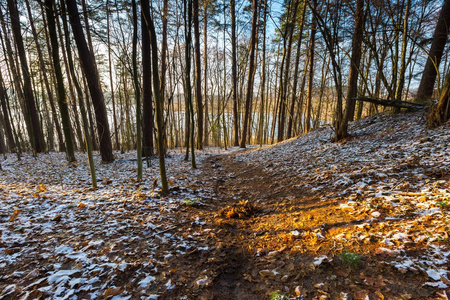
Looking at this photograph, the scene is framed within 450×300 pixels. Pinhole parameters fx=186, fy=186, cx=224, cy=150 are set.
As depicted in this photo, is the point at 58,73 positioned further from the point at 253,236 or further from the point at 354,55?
the point at 354,55

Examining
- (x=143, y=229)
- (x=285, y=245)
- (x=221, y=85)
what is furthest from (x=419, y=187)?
(x=221, y=85)

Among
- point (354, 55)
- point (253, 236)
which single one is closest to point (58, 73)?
point (253, 236)

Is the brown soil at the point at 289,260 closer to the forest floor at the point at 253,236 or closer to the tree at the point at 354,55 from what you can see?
the forest floor at the point at 253,236

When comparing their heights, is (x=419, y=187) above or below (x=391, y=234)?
above

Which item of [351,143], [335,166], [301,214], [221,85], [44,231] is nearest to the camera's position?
[44,231]

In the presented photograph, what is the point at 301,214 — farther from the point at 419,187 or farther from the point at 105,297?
the point at 105,297

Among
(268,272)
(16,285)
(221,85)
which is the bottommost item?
(268,272)

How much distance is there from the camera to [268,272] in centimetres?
204

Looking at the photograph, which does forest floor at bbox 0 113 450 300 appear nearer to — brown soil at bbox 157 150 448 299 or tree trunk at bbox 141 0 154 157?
brown soil at bbox 157 150 448 299

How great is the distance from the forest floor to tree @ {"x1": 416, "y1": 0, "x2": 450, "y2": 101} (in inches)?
162

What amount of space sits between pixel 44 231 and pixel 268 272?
3.22 m

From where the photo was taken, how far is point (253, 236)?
109 inches

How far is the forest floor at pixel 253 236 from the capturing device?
5.84ft

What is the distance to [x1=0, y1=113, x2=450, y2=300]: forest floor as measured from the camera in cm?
178
